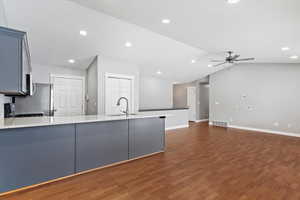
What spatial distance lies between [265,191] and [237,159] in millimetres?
1220

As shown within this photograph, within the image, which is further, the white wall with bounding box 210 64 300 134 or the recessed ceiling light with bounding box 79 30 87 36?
the white wall with bounding box 210 64 300 134

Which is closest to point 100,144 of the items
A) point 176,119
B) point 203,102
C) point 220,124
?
point 176,119

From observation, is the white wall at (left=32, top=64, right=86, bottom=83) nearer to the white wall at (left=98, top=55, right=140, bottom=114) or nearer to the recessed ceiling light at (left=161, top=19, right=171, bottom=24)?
the white wall at (left=98, top=55, right=140, bottom=114)

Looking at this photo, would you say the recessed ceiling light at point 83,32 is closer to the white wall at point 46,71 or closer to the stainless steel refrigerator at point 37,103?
the stainless steel refrigerator at point 37,103

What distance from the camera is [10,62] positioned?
194 cm

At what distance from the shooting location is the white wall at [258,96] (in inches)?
227

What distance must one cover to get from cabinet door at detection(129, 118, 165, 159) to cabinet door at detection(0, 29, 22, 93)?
2001 mm

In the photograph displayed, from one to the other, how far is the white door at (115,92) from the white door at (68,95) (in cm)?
137

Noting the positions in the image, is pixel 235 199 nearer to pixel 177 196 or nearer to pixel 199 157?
pixel 177 196

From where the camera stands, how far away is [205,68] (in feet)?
24.1

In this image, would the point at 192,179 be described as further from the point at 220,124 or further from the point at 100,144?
the point at 220,124

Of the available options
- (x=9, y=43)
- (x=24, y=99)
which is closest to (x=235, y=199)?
(x=9, y=43)

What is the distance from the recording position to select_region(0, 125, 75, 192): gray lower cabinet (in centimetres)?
219

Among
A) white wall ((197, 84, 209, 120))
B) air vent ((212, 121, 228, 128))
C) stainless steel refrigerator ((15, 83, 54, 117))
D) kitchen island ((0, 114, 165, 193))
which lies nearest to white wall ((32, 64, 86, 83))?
stainless steel refrigerator ((15, 83, 54, 117))
